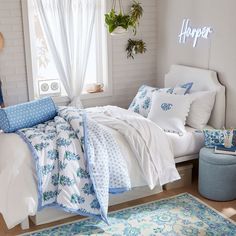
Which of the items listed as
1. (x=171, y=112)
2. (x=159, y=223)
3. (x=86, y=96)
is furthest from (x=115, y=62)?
(x=159, y=223)

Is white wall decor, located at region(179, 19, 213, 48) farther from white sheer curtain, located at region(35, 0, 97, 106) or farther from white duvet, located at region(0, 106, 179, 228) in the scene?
white duvet, located at region(0, 106, 179, 228)

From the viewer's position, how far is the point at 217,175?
3.51 m

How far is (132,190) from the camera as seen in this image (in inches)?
143

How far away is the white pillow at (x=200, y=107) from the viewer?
13.2ft

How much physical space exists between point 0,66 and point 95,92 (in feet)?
3.95

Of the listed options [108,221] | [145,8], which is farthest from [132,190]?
[145,8]

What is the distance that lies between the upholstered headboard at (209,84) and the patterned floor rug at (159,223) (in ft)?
3.27

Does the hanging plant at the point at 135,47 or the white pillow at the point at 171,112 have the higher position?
the hanging plant at the point at 135,47

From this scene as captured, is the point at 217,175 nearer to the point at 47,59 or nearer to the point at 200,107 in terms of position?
the point at 200,107

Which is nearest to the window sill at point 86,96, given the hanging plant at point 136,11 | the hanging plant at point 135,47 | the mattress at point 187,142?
the hanging plant at point 135,47

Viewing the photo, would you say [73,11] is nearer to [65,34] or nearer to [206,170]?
[65,34]

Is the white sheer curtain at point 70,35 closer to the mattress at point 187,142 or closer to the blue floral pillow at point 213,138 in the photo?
the mattress at point 187,142

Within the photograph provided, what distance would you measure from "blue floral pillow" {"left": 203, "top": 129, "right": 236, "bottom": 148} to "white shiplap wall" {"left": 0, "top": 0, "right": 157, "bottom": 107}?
1.64 m

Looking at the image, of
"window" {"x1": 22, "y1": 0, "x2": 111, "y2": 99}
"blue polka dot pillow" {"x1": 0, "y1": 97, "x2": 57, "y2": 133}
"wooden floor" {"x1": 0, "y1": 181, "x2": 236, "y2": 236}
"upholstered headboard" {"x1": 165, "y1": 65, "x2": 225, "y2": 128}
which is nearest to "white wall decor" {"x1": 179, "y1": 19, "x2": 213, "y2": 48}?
"upholstered headboard" {"x1": 165, "y1": 65, "x2": 225, "y2": 128}
